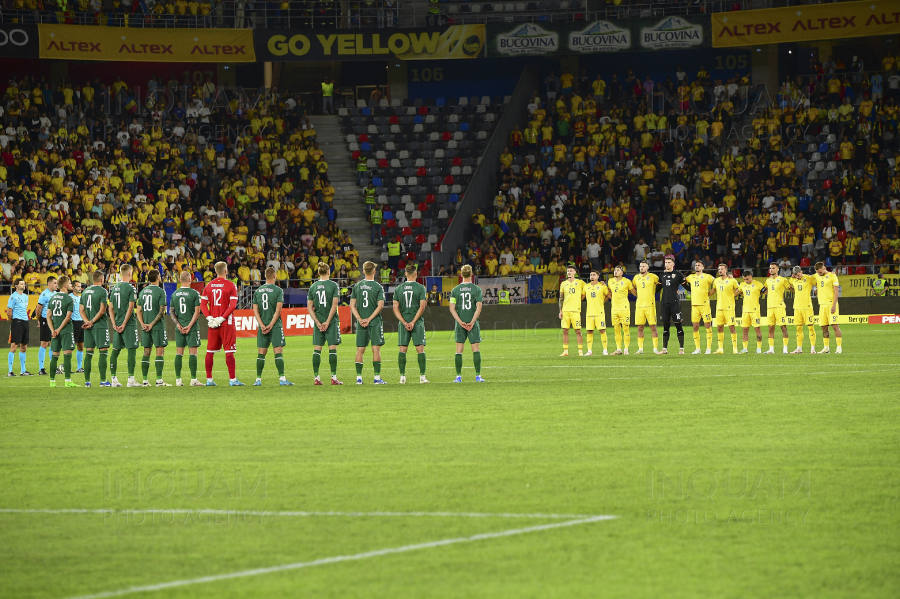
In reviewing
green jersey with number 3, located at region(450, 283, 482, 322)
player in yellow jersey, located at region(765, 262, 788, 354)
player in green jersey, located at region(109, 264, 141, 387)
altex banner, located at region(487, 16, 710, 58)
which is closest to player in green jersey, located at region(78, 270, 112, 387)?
player in green jersey, located at region(109, 264, 141, 387)

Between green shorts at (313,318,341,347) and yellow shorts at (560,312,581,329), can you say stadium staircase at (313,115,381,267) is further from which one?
green shorts at (313,318,341,347)

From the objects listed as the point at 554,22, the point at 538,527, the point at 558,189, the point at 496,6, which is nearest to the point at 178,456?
the point at 538,527

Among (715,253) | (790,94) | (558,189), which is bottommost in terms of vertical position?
(715,253)

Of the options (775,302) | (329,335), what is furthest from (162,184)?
(329,335)

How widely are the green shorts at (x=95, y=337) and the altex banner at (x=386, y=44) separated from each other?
27.8 meters

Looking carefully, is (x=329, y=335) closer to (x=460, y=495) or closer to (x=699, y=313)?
(x=460, y=495)

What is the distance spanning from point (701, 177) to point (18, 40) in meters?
26.6

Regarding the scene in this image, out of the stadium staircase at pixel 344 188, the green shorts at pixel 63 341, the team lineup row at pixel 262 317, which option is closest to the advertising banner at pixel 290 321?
the stadium staircase at pixel 344 188

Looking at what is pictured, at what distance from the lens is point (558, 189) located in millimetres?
44688

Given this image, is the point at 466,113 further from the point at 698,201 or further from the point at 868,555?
the point at 868,555

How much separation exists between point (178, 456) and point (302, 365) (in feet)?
46.2

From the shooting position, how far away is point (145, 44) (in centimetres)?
4434

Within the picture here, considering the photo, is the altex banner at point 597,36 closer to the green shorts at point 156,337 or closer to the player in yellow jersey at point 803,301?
the player in yellow jersey at point 803,301

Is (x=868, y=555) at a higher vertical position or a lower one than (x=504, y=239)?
lower
